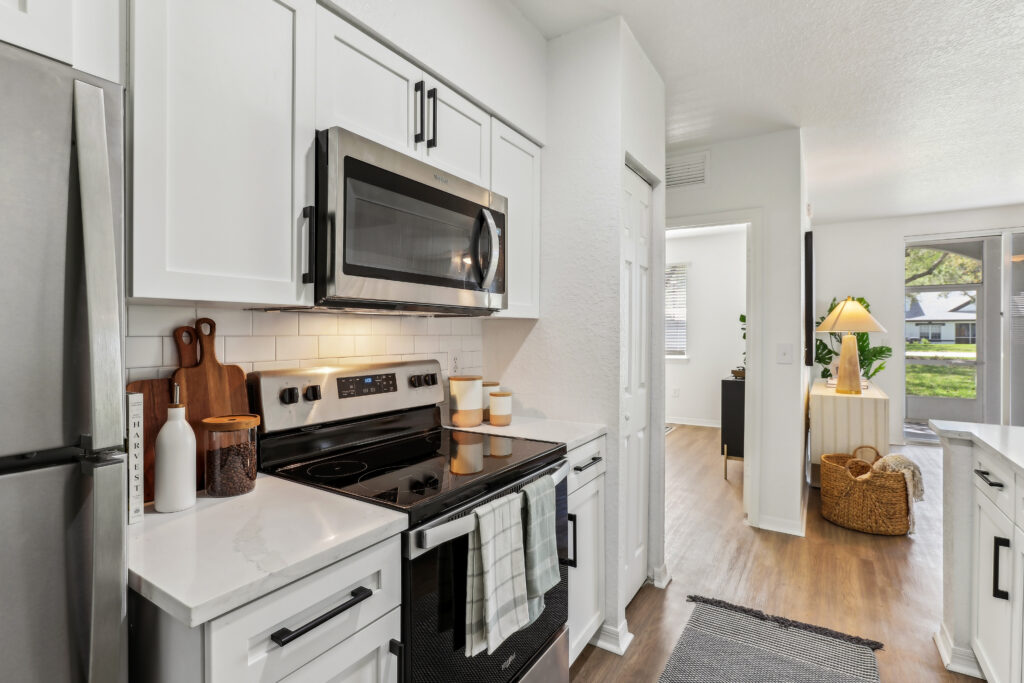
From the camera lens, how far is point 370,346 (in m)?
1.83

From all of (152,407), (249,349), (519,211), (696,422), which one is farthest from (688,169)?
(696,422)

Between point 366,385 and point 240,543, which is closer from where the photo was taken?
point 240,543

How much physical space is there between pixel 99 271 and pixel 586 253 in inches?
66.0

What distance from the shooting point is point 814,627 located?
7.25 feet

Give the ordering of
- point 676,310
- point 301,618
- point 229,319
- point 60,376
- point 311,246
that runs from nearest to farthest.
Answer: point 60,376, point 301,618, point 311,246, point 229,319, point 676,310

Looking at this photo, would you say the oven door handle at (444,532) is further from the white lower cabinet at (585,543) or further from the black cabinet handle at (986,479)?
the black cabinet handle at (986,479)

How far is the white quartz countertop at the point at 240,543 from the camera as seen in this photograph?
30.7 inches

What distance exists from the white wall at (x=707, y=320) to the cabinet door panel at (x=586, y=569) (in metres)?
4.83

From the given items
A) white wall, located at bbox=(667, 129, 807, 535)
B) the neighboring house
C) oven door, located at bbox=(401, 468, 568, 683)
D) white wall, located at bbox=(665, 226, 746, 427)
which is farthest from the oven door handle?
the neighboring house

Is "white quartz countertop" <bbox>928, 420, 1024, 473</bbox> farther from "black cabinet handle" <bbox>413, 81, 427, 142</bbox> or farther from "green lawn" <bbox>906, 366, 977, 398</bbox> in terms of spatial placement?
"green lawn" <bbox>906, 366, 977, 398</bbox>

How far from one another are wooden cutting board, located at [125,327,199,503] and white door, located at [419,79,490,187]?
91 cm

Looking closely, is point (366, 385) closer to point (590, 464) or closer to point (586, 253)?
point (590, 464)

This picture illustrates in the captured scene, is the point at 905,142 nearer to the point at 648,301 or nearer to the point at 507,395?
the point at 648,301

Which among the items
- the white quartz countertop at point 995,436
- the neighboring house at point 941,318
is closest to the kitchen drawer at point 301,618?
the white quartz countertop at point 995,436
